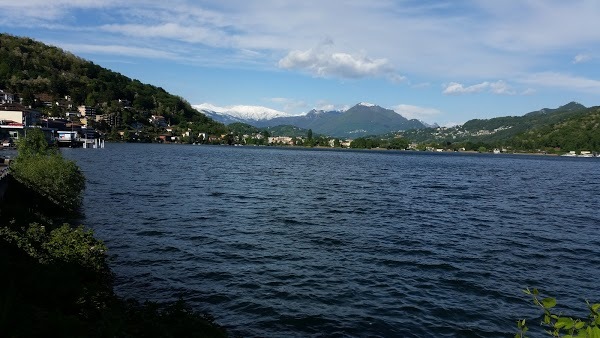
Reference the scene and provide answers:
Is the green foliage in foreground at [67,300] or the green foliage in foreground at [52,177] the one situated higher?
the green foliage in foreground at [52,177]

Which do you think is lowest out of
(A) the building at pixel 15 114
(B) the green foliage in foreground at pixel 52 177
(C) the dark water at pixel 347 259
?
(C) the dark water at pixel 347 259

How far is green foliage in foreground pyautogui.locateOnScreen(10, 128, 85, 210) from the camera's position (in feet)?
132

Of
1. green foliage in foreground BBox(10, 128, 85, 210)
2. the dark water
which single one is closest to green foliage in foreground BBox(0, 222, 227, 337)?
the dark water

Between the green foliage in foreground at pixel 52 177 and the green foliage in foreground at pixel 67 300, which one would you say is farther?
the green foliage in foreground at pixel 52 177

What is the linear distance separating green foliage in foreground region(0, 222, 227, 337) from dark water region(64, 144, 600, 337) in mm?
3228

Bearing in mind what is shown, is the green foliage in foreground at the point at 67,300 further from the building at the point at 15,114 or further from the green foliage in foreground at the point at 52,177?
the building at the point at 15,114

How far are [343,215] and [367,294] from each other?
2475 centimetres

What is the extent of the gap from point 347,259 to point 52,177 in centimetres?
3010

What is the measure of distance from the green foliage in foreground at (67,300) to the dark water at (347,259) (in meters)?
3.23

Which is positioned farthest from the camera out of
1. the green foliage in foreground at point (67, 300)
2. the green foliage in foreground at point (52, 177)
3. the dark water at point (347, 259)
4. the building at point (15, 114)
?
the building at point (15, 114)

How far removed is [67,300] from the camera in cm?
1617

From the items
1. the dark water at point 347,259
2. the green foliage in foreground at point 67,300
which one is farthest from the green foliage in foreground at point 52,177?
the green foliage in foreground at point 67,300

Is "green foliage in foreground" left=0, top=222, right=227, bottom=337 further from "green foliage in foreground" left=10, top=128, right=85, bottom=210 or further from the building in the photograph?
the building

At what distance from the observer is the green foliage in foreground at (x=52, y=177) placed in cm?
4009
